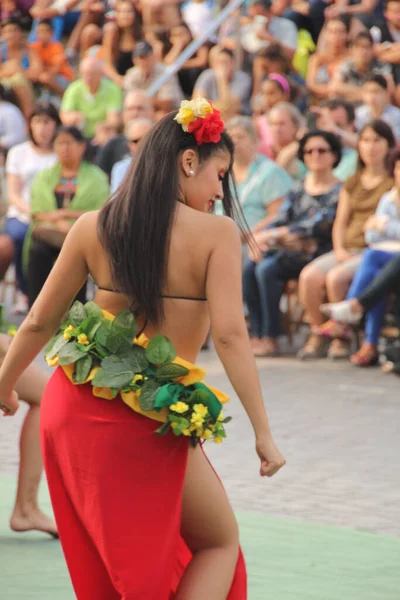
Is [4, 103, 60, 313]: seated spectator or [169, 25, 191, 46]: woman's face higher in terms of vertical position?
[169, 25, 191, 46]: woman's face

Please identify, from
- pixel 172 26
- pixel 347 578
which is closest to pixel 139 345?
pixel 347 578

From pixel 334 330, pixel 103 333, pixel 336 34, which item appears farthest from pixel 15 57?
pixel 103 333

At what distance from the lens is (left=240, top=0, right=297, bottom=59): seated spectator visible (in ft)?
46.4

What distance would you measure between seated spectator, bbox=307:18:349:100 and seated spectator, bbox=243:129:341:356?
9.72 feet

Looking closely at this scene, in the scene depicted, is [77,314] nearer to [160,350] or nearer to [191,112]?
[160,350]

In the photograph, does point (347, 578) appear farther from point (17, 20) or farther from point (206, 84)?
point (17, 20)

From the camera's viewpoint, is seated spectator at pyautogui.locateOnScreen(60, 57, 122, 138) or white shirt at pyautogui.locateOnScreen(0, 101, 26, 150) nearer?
white shirt at pyautogui.locateOnScreen(0, 101, 26, 150)

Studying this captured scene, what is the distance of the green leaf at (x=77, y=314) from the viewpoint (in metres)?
Answer: 3.50

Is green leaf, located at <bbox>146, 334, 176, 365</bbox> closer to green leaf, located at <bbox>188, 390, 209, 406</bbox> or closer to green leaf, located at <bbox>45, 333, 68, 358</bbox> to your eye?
green leaf, located at <bbox>188, 390, 209, 406</bbox>

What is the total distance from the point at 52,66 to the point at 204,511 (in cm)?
1300

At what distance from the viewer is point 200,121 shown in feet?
11.1

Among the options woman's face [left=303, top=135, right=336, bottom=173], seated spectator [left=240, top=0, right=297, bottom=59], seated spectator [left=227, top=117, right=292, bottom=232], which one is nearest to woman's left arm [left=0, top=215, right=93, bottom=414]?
woman's face [left=303, top=135, right=336, bottom=173]

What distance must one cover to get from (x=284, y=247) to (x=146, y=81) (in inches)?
183

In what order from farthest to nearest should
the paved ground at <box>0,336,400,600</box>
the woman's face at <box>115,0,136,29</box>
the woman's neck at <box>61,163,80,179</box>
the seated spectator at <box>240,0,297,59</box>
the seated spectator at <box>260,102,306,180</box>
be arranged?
the woman's face at <box>115,0,136,29</box>
the seated spectator at <box>240,0,297,59</box>
the seated spectator at <box>260,102,306,180</box>
the woman's neck at <box>61,163,80,179</box>
the paved ground at <box>0,336,400,600</box>
